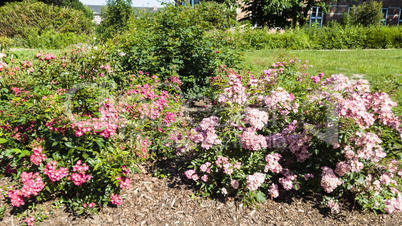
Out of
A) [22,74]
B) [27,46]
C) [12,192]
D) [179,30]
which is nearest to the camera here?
[12,192]

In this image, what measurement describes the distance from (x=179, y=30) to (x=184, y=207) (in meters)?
3.23

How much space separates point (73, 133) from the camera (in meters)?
2.35

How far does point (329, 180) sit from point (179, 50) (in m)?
3.41

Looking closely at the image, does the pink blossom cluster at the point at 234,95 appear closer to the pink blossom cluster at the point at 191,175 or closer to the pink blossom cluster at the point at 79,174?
the pink blossom cluster at the point at 191,175

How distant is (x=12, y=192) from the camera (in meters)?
2.39

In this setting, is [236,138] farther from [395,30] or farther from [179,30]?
[395,30]

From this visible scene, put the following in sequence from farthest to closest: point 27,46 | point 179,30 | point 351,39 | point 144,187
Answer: point 351,39, point 27,46, point 179,30, point 144,187

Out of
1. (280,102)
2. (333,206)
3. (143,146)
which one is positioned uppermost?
(280,102)

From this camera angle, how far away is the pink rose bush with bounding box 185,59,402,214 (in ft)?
7.63

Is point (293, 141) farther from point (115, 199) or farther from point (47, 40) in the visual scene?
point (47, 40)

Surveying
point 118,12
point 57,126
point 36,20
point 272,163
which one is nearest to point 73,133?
point 57,126

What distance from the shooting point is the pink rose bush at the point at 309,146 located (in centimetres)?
232

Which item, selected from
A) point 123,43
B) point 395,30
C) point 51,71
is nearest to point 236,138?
point 51,71

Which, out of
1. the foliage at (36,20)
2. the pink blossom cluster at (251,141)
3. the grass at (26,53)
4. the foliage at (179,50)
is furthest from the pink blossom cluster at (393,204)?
the foliage at (36,20)
